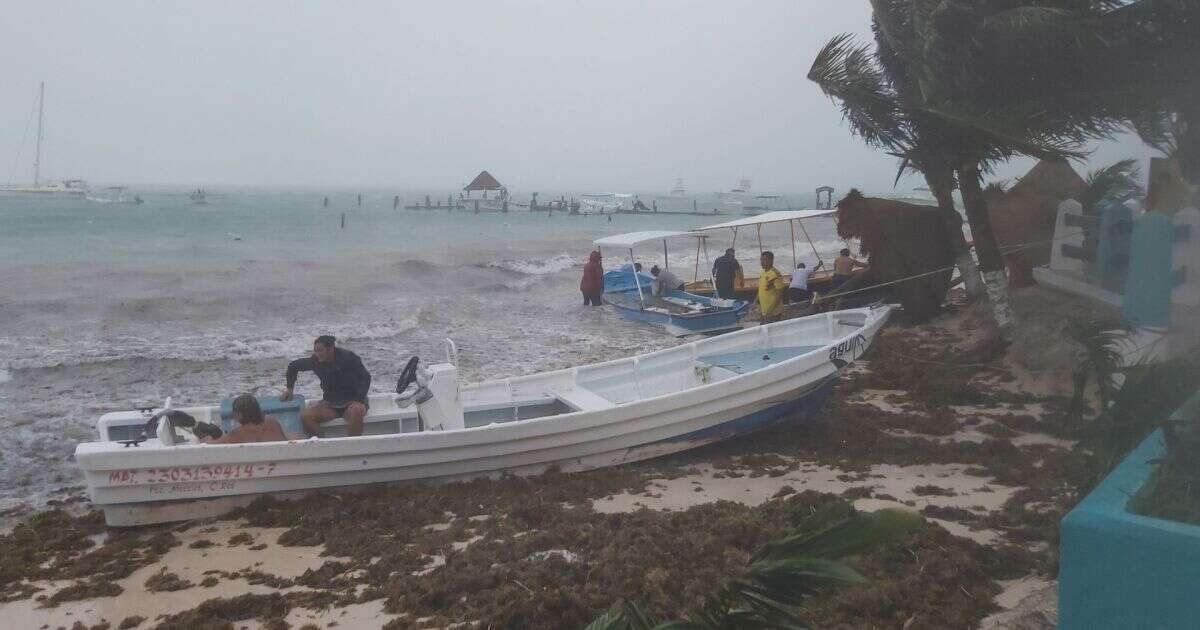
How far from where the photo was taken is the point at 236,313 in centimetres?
2578

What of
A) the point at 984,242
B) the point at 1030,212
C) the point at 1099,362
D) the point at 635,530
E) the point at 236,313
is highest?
the point at 1030,212

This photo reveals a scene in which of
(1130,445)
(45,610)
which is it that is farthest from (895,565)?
(45,610)

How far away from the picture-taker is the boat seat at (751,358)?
10.4 metres

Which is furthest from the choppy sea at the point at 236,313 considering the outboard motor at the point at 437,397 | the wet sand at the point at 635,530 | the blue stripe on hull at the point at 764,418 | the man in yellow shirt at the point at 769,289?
the blue stripe on hull at the point at 764,418

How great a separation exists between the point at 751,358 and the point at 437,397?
4082 millimetres

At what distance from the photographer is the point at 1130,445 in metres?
4.27

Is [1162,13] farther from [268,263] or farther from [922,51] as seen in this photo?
[268,263]

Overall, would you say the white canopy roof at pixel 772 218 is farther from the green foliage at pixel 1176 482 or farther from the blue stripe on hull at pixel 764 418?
the green foliage at pixel 1176 482

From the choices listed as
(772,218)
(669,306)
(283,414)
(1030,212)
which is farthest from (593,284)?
(283,414)

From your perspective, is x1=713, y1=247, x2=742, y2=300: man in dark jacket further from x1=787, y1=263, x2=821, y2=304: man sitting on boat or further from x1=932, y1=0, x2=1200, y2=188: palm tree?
x1=932, y1=0, x2=1200, y2=188: palm tree

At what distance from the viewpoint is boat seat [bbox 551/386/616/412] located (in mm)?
9266

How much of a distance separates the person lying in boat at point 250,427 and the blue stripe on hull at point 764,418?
3871 mm

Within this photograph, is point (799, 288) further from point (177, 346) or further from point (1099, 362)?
point (177, 346)

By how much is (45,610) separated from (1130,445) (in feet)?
23.0
